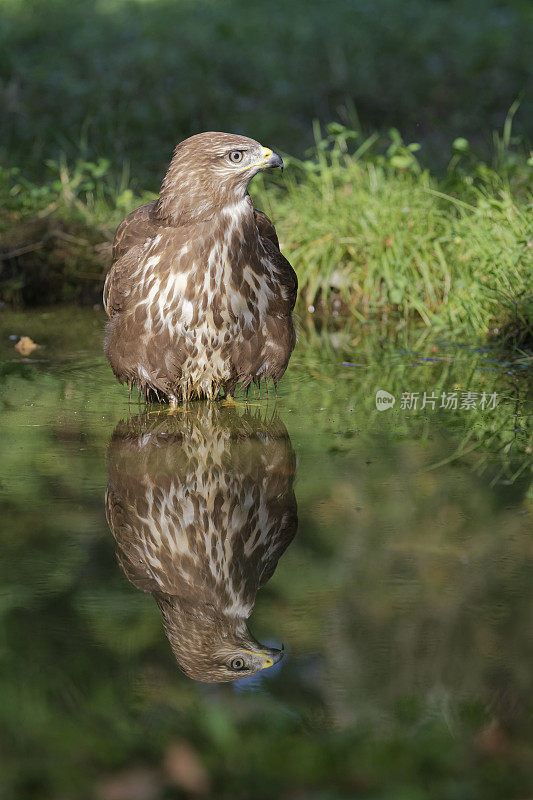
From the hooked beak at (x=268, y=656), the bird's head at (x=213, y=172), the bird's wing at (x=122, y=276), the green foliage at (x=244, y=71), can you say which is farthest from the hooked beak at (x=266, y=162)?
the green foliage at (x=244, y=71)

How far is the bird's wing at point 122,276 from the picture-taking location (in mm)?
4906

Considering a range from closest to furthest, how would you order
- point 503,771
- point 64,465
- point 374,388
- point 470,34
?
point 503,771
point 64,465
point 374,388
point 470,34

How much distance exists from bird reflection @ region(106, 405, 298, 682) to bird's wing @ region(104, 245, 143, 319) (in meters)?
0.52

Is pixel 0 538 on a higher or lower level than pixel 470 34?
lower

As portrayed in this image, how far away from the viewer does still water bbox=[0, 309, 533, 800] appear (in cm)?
243

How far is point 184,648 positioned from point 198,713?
1.08 feet

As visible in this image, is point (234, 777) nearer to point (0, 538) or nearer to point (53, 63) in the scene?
point (0, 538)

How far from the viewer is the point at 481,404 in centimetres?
518

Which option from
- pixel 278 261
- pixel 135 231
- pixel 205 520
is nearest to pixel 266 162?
pixel 278 261

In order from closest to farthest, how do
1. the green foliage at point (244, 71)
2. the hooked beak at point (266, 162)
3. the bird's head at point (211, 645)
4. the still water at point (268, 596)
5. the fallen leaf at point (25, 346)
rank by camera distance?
the still water at point (268, 596)
the bird's head at point (211, 645)
the hooked beak at point (266, 162)
the fallen leaf at point (25, 346)
the green foliage at point (244, 71)

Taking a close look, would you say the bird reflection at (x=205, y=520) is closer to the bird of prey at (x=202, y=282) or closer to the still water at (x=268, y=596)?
the still water at (x=268, y=596)

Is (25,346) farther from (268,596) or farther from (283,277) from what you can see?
(268,596)

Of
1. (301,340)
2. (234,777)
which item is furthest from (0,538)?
(301,340)

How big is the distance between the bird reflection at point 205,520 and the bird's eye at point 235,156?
1114 mm
